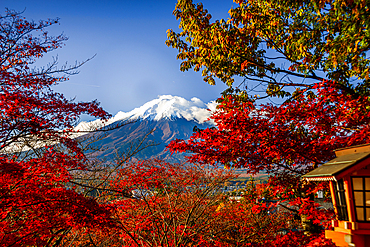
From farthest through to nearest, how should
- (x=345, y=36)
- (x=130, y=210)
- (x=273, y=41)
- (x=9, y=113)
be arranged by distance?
(x=130, y=210) → (x=273, y=41) → (x=9, y=113) → (x=345, y=36)

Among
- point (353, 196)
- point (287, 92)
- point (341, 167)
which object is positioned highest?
point (287, 92)

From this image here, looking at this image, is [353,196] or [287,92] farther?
[287,92]

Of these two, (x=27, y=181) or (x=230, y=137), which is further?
(x=27, y=181)

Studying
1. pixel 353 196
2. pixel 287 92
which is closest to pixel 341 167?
pixel 353 196

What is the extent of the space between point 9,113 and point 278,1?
659 centimetres

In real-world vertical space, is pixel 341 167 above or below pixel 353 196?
above

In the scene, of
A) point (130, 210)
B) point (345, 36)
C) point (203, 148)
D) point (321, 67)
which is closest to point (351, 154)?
point (345, 36)

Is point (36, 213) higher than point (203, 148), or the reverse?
point (203, 148)

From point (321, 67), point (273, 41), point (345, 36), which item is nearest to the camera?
point (345, 36)

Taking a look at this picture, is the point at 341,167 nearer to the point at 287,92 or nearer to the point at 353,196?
the point at 353,196

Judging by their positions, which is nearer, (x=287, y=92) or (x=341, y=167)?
(x=341, y=167)

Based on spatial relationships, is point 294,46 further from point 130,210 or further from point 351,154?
point 130,210

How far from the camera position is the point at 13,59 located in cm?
497

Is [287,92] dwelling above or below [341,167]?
above
